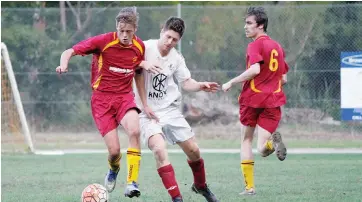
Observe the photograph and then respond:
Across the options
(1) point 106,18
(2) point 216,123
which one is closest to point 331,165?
(2) point 216,123

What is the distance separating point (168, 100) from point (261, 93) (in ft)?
4.38

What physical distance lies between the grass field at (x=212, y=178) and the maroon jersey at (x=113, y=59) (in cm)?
114

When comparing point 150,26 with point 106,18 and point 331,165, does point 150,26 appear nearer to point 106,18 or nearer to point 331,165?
point 106,18

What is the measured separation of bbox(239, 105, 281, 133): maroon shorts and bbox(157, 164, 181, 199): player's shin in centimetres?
179

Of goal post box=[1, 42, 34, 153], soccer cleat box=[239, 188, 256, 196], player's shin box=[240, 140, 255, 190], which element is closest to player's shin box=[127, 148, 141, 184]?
soccer cleat box=[239, 188, 256, 196]

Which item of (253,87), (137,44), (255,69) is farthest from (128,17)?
(253,87)

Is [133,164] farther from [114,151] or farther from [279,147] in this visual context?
[279,147]

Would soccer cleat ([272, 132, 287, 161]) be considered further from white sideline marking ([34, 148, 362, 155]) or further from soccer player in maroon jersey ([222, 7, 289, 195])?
white sideline marking ([34, 148, 362, 155])

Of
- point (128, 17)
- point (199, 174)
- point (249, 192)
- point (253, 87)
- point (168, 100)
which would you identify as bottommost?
point (249, 192)

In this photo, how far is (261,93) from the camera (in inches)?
344

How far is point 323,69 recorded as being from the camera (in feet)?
59.3

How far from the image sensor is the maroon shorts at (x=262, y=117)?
8.84 metres

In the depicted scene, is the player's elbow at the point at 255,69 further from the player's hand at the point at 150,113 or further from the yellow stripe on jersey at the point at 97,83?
the yellow stripe on jersey at the point at 97,83

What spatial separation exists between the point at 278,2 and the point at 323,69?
2.77 metres
